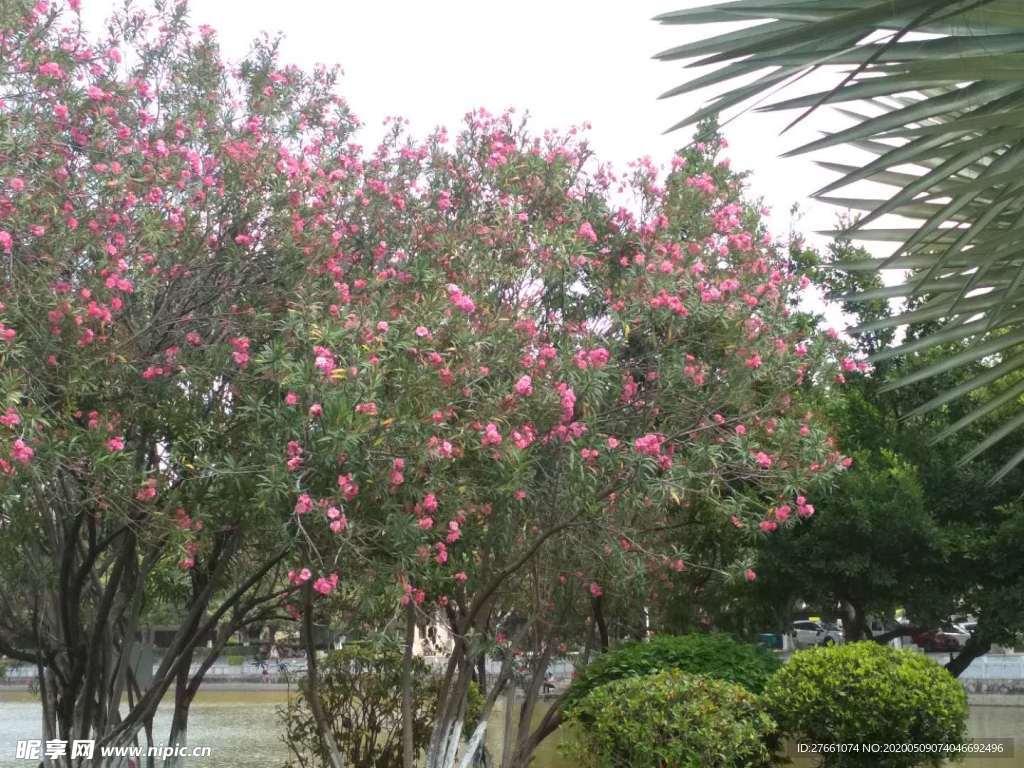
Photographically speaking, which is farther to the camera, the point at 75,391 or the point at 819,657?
the point at 819,657

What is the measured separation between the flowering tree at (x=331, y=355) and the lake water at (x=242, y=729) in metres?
4.50

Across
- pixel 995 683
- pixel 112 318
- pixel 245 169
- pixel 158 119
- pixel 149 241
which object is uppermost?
pixel 158 119

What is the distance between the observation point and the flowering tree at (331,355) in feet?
20.8

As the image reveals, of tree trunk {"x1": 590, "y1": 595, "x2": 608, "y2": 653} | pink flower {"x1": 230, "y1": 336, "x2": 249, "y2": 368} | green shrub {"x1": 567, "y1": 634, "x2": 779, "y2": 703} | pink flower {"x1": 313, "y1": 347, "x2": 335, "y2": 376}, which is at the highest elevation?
pink flower {"x1": 230, "y1": 336, "x2": 249, "y2": 368}

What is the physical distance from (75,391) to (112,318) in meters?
0.54

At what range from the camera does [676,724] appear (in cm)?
789

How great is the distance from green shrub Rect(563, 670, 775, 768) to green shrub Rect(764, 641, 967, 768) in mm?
359

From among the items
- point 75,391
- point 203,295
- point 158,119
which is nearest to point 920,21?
point 75,391

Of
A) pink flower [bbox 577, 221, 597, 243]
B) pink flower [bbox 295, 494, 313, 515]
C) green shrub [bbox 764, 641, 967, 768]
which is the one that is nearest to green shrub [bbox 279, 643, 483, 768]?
green shrub [bbox 764, 641, 967, 768]

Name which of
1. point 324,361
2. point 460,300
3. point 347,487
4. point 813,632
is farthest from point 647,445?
point 813,632

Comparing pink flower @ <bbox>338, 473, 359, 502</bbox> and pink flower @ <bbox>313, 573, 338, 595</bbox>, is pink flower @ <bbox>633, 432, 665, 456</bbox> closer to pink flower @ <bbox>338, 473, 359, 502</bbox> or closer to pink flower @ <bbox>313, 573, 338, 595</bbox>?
pink flower @ <bbox>338, 473, 359, 502</bbox>

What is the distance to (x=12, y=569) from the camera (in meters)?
10.3

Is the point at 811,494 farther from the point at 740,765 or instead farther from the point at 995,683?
the point at 995,683

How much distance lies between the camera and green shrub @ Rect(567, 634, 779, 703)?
920cm
